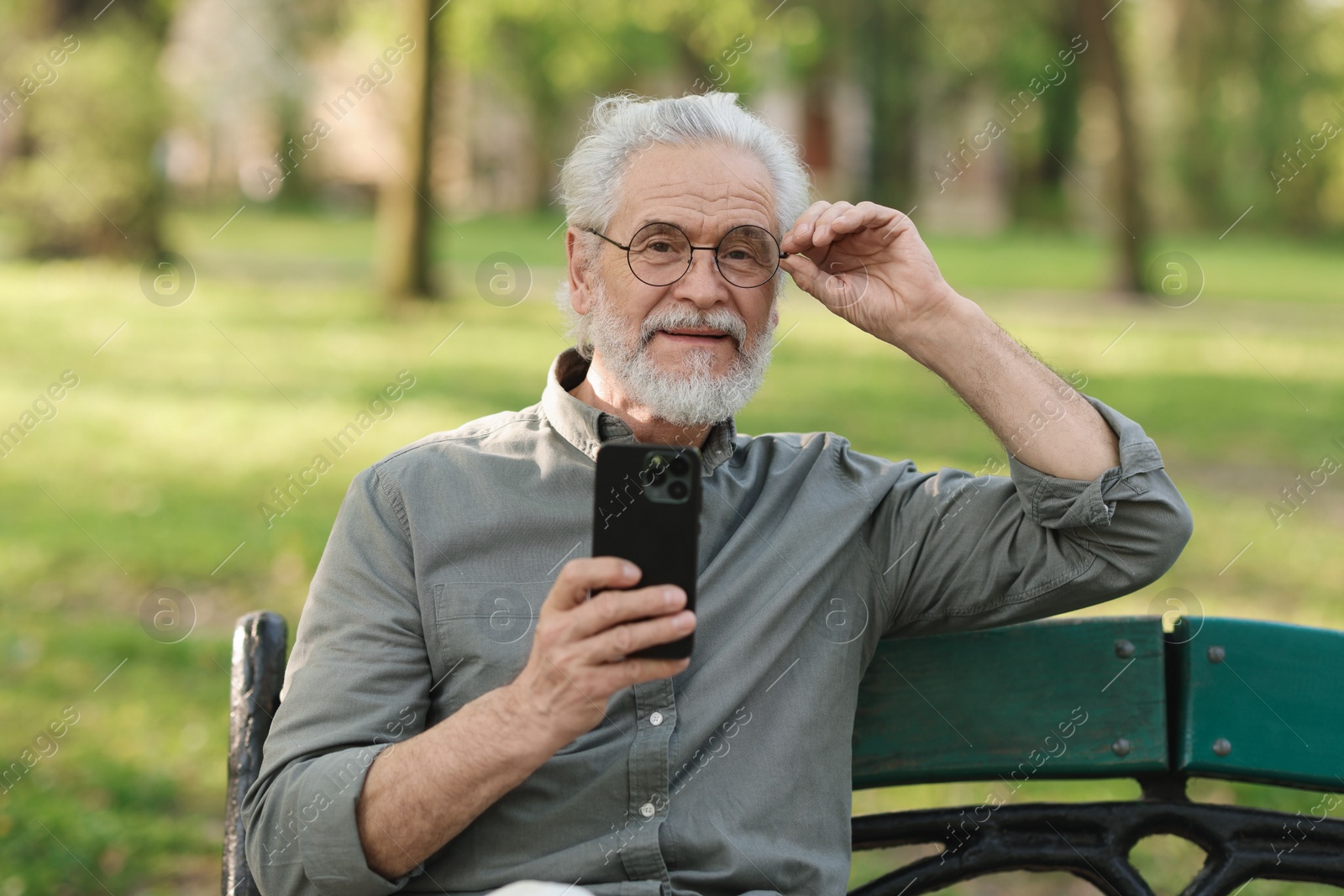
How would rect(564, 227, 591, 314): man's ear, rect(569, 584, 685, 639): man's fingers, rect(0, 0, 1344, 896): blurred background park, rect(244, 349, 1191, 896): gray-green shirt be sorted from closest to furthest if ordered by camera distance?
rect(569, 584, 685, 639): man's fingers < rect(244, 349, 1191, 896): gray-green shirt < rect(564, 227, 591, 314): man's ear < rect(0, 0, 1344, 896): blurred background park

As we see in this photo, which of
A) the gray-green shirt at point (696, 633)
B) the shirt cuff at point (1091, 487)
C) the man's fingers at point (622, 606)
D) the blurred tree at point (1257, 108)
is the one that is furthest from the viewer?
A: the blurred tree at point (1257, 108)

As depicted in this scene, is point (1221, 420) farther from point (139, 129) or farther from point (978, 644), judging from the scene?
point (139, 129)

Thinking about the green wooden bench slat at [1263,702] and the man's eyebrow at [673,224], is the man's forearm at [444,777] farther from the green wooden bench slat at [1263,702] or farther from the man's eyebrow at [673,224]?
the green wooden bench slat at [1263,702]

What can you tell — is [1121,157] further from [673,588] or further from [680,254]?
[673,588]

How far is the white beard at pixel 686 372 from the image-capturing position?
8.95 ft

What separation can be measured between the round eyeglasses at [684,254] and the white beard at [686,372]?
0.08 metres

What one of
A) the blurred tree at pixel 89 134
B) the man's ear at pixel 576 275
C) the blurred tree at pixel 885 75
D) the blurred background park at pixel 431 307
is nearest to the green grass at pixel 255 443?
the blurred background park at pixel 431 307

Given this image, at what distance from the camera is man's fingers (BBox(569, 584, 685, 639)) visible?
2.01 metres

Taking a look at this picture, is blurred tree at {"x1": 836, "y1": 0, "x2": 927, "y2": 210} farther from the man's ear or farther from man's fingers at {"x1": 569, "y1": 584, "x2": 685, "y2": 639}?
man's fingers at {"x1": 569, "y1": 584, "x2": 685, "y2": 639}

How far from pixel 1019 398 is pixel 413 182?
40.4 ft

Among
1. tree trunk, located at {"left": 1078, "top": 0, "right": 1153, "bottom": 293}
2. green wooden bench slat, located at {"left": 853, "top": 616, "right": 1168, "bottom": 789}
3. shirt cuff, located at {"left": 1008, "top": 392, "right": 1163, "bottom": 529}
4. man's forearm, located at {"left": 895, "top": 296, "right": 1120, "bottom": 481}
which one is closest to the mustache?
man's forearm, located at {"left": 895, "top": 296, "right": 1120, "bottom": 481}

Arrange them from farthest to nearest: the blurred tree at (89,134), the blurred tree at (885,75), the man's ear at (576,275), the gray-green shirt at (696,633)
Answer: the blurred tree at (885,75) < the blurred tree at (89,134) < the man's ear at (576,275) < the gray-green shirt at (696,633)

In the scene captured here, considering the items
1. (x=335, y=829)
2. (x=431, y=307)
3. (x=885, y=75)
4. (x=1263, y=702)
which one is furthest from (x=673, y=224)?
(x=885, y=75)

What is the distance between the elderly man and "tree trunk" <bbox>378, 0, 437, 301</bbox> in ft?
38.2
